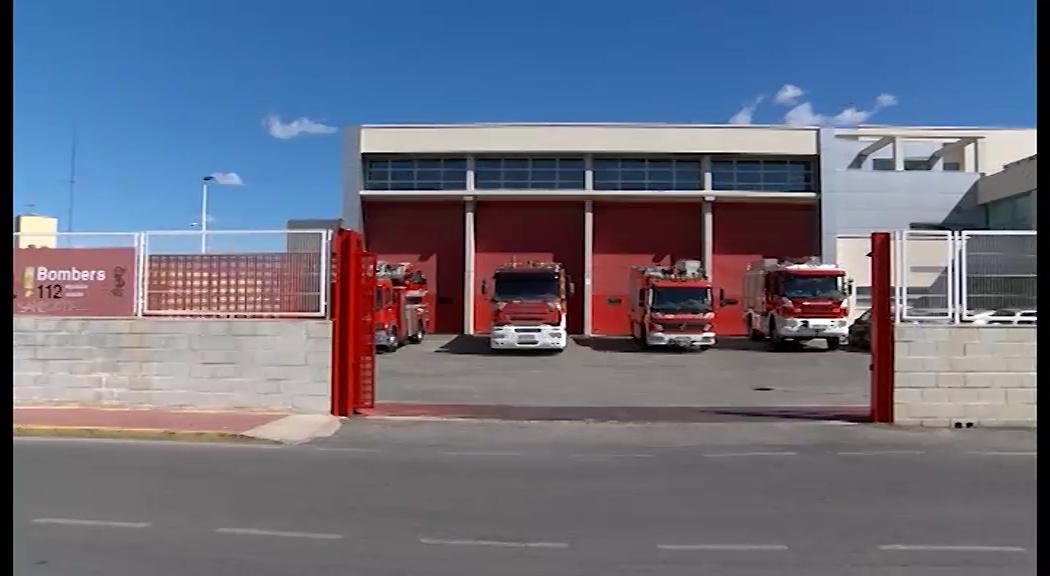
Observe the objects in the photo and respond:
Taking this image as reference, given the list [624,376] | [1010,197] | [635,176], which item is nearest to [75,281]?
[624,376]

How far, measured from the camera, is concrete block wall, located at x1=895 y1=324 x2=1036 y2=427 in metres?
13.4

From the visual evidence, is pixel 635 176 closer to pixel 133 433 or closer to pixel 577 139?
pixel 577 139

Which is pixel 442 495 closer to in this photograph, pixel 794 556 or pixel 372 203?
pixel 794 556

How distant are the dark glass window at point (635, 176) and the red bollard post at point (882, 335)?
79.2 ft

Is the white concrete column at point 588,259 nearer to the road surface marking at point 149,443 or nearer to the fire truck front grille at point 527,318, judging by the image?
the fire truck front grille at point 527,318

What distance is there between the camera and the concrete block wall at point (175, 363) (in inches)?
550

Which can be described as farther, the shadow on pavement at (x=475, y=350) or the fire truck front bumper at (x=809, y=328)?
the shadow on pavement at (x=475, y=350)

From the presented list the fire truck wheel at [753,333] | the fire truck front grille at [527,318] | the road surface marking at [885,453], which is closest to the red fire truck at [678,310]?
the fire truck front grille at [527,318]

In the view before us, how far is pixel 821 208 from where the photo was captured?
3728 centimetres

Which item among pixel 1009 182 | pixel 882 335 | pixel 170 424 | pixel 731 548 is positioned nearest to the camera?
pixel 731 548

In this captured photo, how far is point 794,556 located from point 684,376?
16.5 metres

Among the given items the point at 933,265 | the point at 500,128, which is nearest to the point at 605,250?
the point at 500,128

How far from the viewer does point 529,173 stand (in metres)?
38.0

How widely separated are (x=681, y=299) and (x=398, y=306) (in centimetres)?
933
